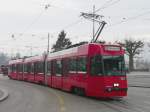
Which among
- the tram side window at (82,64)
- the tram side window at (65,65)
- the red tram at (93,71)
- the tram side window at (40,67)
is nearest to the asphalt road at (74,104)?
the red tram at (93,71)

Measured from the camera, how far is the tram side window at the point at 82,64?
23.8m

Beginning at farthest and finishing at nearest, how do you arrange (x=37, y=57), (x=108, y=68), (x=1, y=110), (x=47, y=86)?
(x=37, y=57)
(x=47, y=86)
(x=108, y=68)
(x=1, y=110)

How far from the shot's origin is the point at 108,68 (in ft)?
72.8

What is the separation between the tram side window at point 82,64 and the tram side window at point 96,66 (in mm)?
990

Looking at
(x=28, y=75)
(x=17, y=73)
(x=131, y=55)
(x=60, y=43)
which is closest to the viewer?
(x=28, y=75)

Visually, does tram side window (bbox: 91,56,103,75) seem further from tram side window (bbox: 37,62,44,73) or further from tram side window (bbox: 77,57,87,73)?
tram side window (bbox: 37,62,44,73)

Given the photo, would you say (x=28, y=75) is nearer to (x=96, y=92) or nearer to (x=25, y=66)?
(x=25, y=66)

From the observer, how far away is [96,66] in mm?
22406

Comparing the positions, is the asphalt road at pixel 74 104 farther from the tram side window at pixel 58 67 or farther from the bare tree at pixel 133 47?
the bare tree at pixel 133 47

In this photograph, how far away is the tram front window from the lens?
72.7 ft

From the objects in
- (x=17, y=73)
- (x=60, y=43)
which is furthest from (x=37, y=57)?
(x=60, y=43)

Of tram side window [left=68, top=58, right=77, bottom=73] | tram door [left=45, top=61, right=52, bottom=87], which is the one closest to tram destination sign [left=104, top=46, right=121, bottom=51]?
tram side window [left=68, top=58, right=77, bottom=73]

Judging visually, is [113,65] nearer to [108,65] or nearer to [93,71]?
[108,65]

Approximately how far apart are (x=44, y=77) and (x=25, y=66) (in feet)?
39.1
